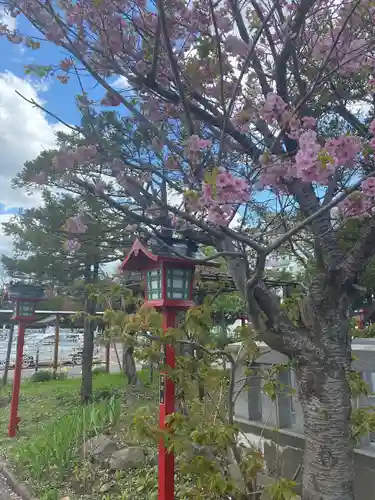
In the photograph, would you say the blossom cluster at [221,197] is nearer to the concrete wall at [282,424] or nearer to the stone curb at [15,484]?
the concrete wall at [282,424]

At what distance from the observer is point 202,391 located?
2.76 meters

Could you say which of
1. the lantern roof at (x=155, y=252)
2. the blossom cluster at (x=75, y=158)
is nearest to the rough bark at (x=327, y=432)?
the lantern roof at (x=155, y=252)

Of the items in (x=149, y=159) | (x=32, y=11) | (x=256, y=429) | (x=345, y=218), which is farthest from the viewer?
(x=149, y=159)

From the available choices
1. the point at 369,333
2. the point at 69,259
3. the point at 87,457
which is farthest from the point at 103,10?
the point at 69,259

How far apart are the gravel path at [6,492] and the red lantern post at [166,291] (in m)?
2.00

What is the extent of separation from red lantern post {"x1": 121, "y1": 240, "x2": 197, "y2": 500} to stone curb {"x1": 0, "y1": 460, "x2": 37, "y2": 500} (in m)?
1.67

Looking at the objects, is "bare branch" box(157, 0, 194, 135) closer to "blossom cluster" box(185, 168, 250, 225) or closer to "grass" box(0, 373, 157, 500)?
"blossom cluster" box(185, 168, 250, 225)

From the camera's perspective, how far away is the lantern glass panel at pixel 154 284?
A: 9.18 ft

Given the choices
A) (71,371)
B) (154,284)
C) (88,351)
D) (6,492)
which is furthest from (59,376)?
(154,284)

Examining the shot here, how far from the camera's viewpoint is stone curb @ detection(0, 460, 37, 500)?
3606 millimetres

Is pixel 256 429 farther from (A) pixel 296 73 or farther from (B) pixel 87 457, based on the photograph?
(A) pixel 296 73

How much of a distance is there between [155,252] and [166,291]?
285 millimetres

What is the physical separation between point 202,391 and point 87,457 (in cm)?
189

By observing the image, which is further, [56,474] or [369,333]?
[56,474]
